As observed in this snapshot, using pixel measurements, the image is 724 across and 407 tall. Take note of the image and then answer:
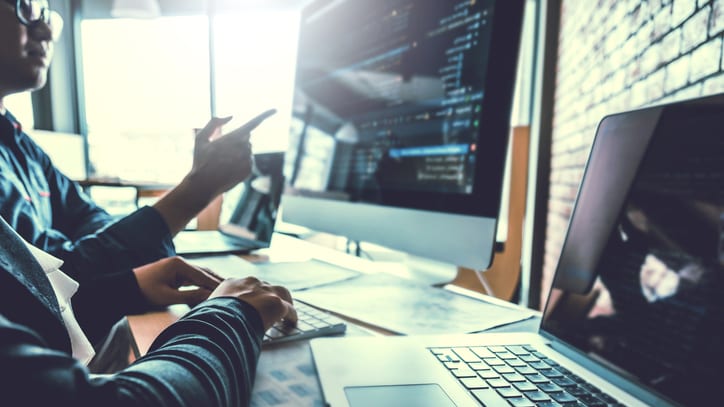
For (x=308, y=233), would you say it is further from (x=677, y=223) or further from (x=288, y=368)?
(x=677, y=223)

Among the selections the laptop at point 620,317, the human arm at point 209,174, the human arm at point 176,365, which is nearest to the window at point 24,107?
the human arm at point 209,174

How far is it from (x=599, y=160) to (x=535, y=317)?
248 mm

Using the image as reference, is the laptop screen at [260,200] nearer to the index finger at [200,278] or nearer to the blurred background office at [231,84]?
the index finger at [200,278]

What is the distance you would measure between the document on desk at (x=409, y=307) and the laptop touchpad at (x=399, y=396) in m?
0.16

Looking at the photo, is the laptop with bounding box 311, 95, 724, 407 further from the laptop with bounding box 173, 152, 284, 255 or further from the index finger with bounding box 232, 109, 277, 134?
the laptop with bounding box 173, 152, 284, 255

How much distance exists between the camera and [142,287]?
589 millimetres

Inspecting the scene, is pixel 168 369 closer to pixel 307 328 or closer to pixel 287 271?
pixel 307 328

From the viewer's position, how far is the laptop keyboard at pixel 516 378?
1.01ft

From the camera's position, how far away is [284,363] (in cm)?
40

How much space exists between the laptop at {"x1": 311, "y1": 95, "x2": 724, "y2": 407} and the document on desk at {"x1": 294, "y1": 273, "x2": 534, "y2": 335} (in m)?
0.07

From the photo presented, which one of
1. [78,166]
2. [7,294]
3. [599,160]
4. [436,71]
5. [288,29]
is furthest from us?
[288,29]

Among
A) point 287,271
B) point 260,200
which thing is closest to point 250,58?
point 260,200

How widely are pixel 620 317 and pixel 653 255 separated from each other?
0.06m

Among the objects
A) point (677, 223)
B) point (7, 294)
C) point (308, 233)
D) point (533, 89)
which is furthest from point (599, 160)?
point (533, 89)
